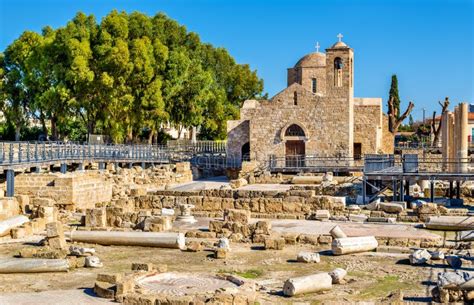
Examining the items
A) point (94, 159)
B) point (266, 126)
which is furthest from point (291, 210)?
point (266, 126)

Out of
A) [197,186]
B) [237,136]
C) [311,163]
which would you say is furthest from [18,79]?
[311,163]

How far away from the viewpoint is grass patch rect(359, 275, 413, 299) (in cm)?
1170

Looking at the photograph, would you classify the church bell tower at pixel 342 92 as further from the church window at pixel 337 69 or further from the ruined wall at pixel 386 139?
the ruined wall at pixel 386 139

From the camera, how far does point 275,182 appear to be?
35844mm

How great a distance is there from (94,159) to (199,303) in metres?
29.5

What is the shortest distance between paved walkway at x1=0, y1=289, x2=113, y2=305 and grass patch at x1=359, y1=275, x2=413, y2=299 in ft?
14.5

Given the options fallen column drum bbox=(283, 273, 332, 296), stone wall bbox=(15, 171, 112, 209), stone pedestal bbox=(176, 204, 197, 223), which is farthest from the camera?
stone wall bbox=(15, 171, 112, 209)

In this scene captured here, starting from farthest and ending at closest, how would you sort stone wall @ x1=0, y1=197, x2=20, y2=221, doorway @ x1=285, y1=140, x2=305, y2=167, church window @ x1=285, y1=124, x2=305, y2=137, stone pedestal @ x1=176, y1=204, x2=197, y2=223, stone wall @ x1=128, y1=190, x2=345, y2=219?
church window @ x1=285, y1=124, x2=305, y2=137, doorway @ x1=285, y1=140, x2=305, y2=167, stone wall @ x1=128, y1=190, x2=345, y2=219, stone pedestal @ x1=176, y1=204, x2=197, y2=223, stone wall @ x1=0, y1=197, x2=20, y2=221

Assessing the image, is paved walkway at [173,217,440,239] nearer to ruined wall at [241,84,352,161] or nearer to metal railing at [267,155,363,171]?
metal railing at [267,155,363,171]

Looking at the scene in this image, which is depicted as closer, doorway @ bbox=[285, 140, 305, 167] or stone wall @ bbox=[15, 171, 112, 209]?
stone wall @ bbox=[15, 171, 112, 209]

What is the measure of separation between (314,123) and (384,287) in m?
31.4

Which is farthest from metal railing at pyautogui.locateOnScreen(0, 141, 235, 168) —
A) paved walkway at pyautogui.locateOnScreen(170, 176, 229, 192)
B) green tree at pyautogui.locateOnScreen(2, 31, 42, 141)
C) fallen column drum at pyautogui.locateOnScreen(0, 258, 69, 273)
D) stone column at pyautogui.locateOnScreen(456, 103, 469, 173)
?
stone column at pyautogui.locateOnScreen(456, 103, 469, 173)

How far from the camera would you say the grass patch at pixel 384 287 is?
38.4ft

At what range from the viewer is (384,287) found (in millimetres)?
12234
